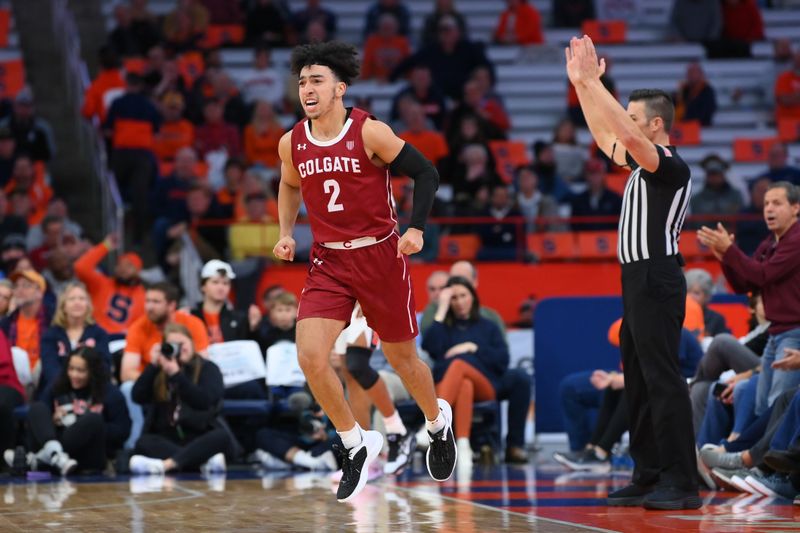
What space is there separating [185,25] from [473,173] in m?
4.89

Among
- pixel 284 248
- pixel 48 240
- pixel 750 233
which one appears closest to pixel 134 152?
pixel 48 240

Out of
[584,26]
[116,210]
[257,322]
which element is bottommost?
[257,322]

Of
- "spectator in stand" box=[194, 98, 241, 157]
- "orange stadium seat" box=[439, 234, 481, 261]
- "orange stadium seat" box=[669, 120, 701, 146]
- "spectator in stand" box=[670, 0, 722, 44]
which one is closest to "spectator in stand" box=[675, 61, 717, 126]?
"orange stadium seat" box=[669, 120, 701, 146]

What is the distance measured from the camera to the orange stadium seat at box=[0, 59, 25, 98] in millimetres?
17625

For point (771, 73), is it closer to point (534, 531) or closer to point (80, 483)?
point (80, 483)

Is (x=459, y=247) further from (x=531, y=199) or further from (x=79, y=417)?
(x=79, y=417)

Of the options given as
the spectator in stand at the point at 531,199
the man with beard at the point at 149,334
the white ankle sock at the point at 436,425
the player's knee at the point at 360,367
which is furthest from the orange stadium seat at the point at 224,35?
the white ankle sock at the point at 436,425

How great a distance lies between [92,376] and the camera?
33.3 ft

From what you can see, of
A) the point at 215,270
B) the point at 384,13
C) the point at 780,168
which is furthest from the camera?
the point at 384,13

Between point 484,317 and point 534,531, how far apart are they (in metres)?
4.95

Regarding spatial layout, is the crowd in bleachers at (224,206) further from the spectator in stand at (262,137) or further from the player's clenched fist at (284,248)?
the player's clenched fist at (284,248)

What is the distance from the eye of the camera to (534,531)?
20.3 ft

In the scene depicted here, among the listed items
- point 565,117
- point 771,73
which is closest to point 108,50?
point 565,117

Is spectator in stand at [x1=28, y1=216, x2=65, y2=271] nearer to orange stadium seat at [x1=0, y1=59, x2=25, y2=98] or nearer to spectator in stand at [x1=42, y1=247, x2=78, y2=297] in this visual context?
spectator in stand at [x1=42, y1=247, x2=78, y2=297]
